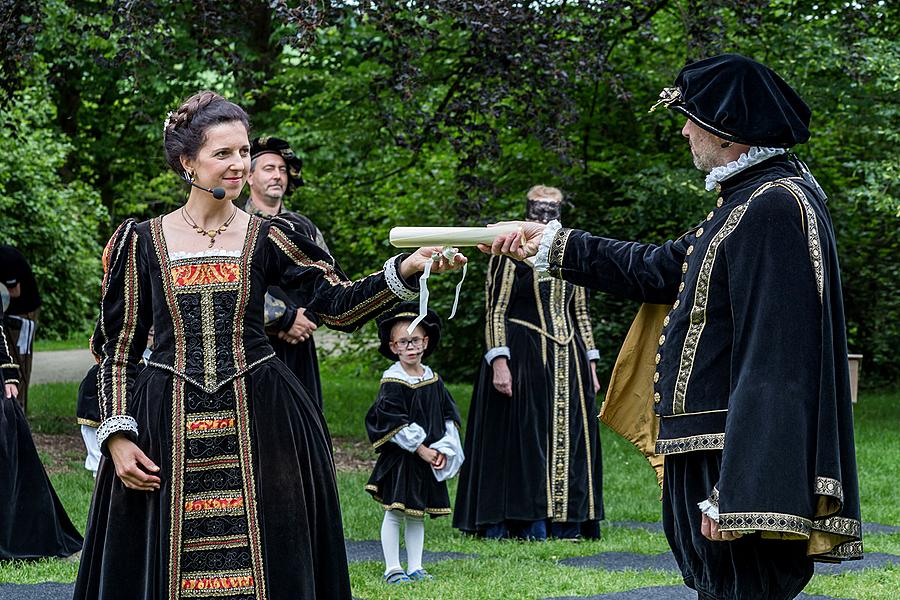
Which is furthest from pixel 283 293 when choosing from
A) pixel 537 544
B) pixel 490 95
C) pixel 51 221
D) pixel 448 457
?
pixel 51 221

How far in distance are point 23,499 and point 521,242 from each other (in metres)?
4.51

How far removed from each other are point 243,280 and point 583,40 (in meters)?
7.08

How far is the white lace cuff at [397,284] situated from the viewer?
13.4 feet

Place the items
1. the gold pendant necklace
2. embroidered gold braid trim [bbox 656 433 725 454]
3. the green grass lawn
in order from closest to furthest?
embroidered gold braid trim [bbox 656 433 725 454], the gold pendant necklace, the green grass lawn

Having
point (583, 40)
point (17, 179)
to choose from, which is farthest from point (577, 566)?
point (17, 179)

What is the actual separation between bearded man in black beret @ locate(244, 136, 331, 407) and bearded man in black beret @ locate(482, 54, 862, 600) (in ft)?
8.44

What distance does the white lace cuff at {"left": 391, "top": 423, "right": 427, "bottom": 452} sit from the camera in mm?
6789

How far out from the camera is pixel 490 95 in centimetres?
1036

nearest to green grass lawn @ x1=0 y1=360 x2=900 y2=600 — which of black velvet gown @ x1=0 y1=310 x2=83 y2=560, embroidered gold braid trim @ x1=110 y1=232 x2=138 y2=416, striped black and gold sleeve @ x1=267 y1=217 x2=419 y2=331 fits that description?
black velvet gown @ x1=0 y1=310 x2=83 y2=560

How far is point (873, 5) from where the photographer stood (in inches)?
464

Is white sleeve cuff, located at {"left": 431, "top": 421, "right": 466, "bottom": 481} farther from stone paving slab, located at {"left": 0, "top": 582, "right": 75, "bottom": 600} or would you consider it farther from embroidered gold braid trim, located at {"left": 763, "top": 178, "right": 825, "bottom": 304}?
embroidered gold braid trim, located at {"left": 763, "top": 178, "right": 825, "bottom": 304}

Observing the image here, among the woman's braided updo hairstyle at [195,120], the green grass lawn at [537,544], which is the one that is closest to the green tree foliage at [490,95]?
the green grass lawn at [537,544]

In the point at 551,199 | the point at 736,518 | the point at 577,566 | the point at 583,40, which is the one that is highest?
the point at 583,40

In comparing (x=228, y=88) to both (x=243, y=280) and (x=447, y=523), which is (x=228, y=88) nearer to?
(x=447, y=523)
